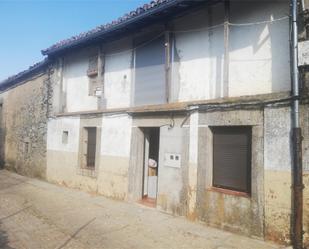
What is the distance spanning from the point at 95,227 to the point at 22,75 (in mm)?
10779

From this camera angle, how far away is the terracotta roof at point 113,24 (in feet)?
24.5

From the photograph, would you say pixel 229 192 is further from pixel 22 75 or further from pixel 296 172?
pixel 22 75

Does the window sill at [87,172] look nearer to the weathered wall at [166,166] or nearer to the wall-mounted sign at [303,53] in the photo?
the weathered wall at [166,166]

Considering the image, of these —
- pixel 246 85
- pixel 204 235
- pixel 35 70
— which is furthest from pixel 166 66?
pixel 35 70

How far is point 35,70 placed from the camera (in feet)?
45.9

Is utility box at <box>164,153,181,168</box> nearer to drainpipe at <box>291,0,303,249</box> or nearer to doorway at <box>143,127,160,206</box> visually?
doorway at <box>143,127,160,206</box>

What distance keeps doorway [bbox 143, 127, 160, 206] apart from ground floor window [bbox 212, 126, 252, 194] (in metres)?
2.38

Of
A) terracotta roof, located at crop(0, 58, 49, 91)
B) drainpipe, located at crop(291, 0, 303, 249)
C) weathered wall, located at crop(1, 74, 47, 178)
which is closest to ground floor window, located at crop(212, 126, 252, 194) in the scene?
drainpipe, located at crop(291, 0, 303, 249)

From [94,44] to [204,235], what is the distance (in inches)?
281

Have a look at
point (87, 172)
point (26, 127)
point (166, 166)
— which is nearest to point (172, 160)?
point (166, 166)

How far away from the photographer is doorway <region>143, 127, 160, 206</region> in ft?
29.1

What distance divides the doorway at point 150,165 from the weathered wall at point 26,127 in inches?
224

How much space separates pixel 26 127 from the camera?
A: 14.7 meters

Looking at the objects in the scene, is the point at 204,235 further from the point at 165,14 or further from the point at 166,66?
the point at 165,14
